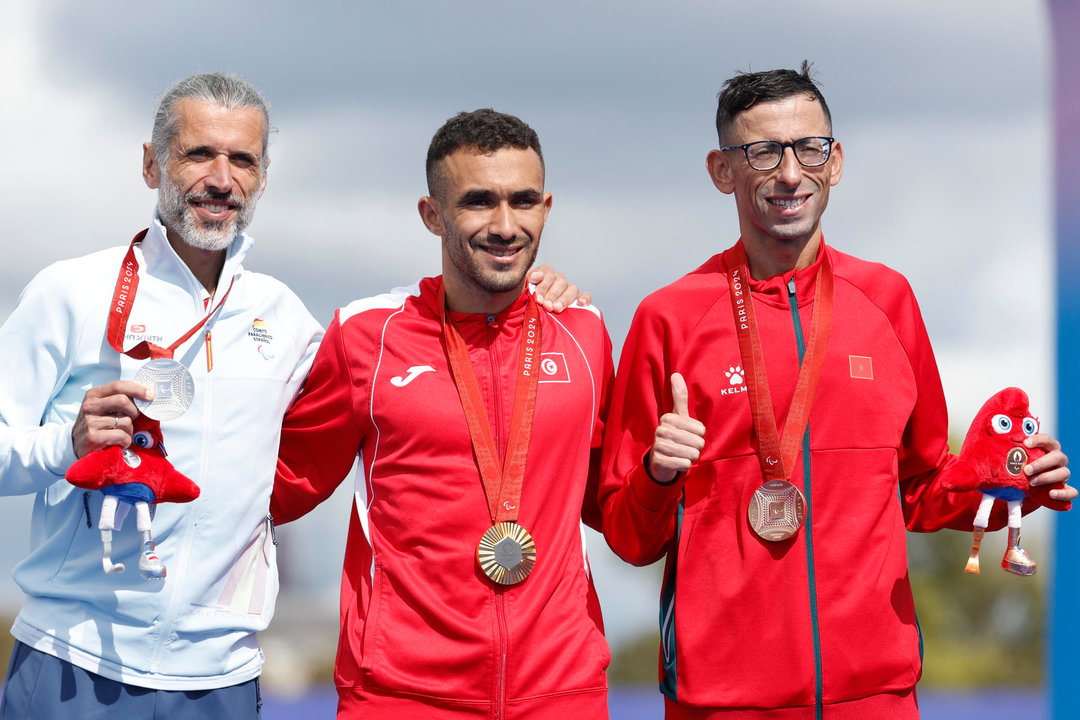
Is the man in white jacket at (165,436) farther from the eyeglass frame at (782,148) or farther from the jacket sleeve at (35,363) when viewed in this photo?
the eyeglass frame at (782,148)

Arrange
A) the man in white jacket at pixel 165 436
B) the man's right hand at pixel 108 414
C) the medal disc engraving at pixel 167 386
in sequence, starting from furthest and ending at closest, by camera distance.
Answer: the man in white jacket at pixel 165 436, the medal disc engraving at pixel 167 386, the man's right hand at pixel 108 414

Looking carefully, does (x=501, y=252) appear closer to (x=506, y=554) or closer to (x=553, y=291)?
(x=553, y=291)

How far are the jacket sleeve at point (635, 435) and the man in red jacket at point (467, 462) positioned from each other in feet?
0.30

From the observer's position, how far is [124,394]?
3.09m

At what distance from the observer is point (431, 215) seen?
12.5 ft

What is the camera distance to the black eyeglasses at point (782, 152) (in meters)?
3.58

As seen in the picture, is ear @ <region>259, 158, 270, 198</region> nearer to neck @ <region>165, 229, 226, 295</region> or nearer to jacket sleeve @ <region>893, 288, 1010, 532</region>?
neck @ <region>165, 229, 226, 295</region>

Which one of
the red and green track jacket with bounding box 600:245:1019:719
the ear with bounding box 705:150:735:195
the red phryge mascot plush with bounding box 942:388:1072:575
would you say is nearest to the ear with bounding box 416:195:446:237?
the red and green track jacket with bounding box 600:245:1019:719

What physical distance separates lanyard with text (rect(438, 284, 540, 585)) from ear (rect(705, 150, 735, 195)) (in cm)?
74

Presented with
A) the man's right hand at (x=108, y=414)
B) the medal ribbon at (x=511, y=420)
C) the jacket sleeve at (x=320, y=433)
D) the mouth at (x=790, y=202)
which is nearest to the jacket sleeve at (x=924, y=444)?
the mouth at (x=790, y=202)

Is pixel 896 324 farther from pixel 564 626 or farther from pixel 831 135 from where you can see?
pixel 564 626

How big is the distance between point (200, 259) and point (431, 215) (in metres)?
0.75

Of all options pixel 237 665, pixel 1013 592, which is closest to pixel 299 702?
pixel 237 665

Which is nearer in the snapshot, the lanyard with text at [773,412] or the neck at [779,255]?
the lanyard with text at [773,412]
